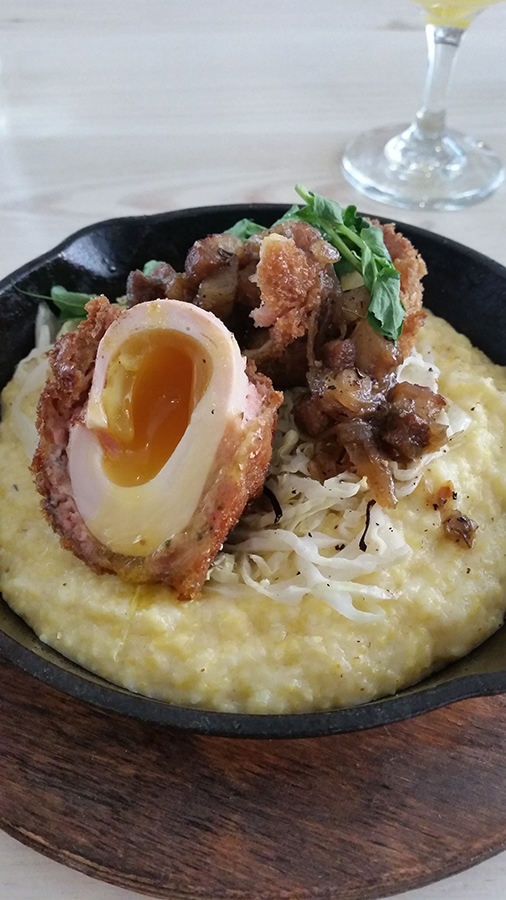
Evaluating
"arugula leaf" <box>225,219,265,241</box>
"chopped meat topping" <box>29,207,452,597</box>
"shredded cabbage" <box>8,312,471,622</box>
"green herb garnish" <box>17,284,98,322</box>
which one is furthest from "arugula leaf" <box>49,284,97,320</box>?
"shredded cabbage" <box>8,312,471,622</box>

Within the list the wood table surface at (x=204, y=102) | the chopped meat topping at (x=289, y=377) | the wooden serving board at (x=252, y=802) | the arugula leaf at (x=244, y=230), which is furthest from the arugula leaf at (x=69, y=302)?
the wooden serving board at (x=252, y=802)

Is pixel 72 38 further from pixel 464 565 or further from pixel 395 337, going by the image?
pixel 464 565

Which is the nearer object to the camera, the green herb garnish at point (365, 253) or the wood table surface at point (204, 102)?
the green herb garnish at point (365, 253)

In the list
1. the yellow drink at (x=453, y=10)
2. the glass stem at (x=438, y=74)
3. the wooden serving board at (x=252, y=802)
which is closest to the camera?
the wooden serving board at (x=252, y=802)

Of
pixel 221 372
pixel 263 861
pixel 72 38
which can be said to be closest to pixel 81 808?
pixel 263 861

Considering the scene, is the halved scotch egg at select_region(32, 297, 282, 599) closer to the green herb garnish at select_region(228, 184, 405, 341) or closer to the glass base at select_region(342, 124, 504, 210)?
the green herb garnish at select_region(228, 184, 405, 341)

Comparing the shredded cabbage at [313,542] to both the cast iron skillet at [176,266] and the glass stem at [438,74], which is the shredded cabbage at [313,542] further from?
the glass stem at [438,74]
